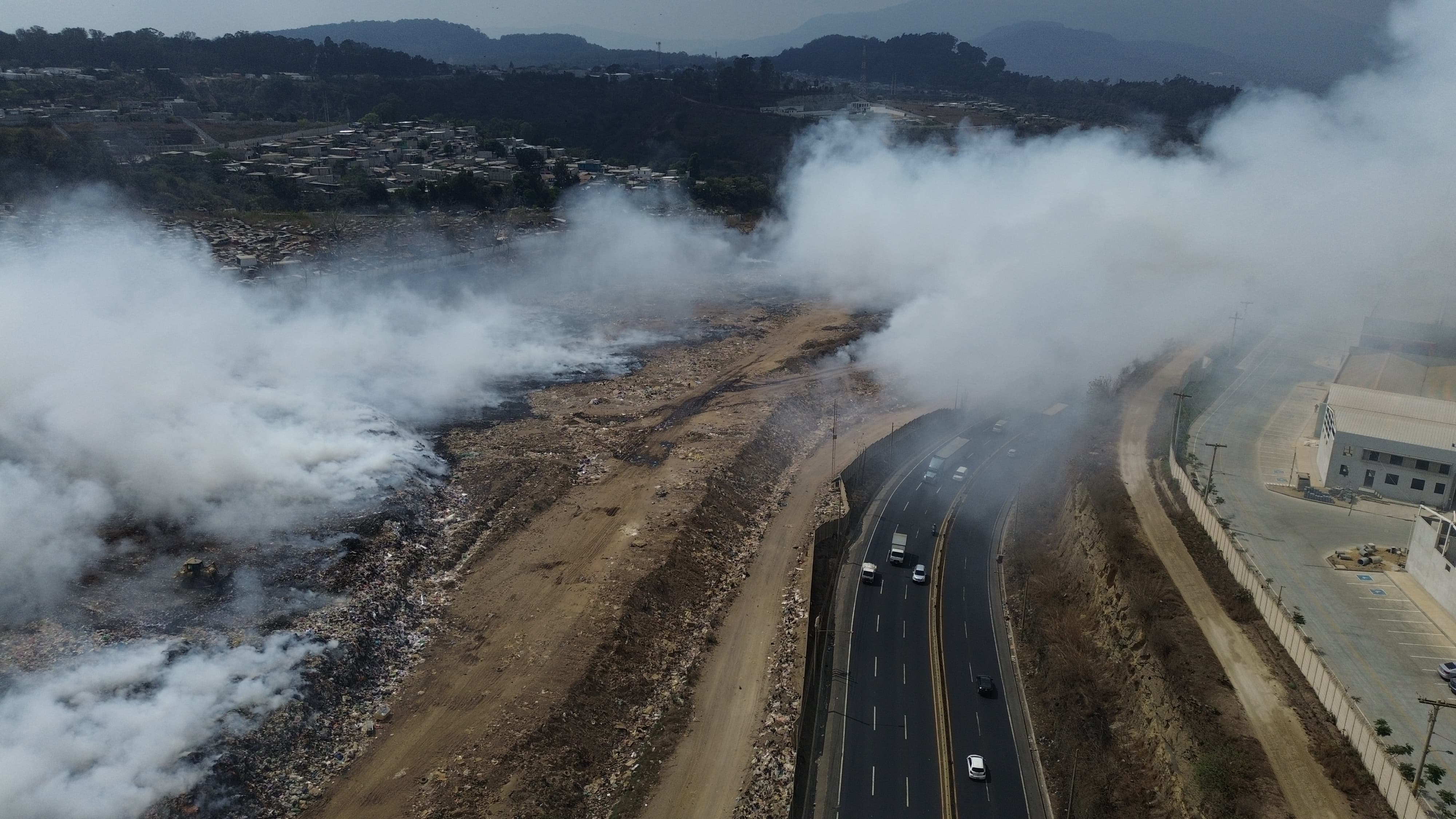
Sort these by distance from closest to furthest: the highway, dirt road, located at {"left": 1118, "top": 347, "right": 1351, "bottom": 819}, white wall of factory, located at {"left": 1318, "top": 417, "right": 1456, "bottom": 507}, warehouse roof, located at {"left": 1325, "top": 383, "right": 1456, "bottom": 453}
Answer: dirt road, located at {"left": 1118, "top": 347, "right": 1351, "bottom": 819} < the highway < white wall of factory, located at {"left": 1318, "top": 417, "right": 1456, "bottom": 507} < warehouse roof, located at {"left": 1325, "top": 383, "right": 1456, "bottom": 453}

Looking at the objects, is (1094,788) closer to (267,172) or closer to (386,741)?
(386,741)

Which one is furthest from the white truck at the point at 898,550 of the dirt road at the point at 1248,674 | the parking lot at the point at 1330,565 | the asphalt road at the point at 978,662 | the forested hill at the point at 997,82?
the forested hill at the point at 997,82

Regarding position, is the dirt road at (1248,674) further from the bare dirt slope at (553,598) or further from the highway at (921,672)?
the bare dirt slope at (553,598)

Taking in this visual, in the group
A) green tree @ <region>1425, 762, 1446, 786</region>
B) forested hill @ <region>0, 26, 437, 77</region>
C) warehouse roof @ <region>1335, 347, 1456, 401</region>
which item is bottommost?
green tree @ <region>1425, 762, 1446, 786</region>

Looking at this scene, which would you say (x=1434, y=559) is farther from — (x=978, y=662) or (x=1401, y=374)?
(x=1401, y=374)

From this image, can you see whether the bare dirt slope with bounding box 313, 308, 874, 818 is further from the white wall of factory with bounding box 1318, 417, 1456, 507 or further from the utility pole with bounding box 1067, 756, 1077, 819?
the white wall of factory with bounding box 1318, 417, 1456, 507

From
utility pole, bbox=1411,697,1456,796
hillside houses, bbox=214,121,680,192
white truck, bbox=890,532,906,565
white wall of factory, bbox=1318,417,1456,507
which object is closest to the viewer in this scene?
utility pole, bbox=1411,697,1456,796

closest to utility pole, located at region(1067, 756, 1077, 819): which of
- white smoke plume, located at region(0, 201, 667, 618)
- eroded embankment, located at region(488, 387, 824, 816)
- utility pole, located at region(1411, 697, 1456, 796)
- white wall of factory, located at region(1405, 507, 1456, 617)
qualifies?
utility pole, located at region(1411, 697, 1456, 796)
